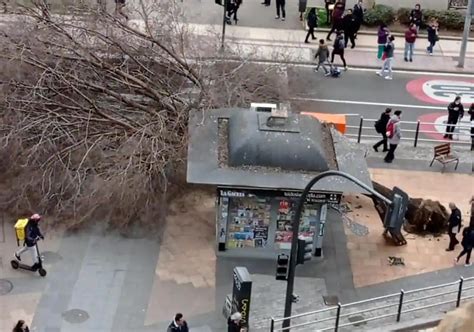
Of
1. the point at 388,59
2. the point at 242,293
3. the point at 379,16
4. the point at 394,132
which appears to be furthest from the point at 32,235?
the point at 379,16

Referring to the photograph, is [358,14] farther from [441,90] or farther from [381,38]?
[441,90]

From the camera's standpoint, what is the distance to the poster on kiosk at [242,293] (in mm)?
17625

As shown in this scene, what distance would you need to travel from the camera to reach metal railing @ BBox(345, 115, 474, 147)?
26.4m

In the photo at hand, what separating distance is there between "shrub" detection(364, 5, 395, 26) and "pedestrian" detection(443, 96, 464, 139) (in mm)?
9216

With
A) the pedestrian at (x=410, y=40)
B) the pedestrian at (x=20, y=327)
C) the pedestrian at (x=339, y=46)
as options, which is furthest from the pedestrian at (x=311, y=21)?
the pedestrian at (x=20, y=327)

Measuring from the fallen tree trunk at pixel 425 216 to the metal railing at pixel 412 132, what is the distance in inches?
175

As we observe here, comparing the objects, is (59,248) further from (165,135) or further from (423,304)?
(423,304)

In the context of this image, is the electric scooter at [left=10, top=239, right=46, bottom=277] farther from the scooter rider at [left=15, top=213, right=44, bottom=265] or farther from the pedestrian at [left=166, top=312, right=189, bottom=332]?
the pedestrian at [left=166, top=312, right=189, bottom=332]

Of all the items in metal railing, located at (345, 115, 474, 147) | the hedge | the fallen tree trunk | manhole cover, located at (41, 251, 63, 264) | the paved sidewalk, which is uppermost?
the hedge

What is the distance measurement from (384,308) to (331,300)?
4.10 feet

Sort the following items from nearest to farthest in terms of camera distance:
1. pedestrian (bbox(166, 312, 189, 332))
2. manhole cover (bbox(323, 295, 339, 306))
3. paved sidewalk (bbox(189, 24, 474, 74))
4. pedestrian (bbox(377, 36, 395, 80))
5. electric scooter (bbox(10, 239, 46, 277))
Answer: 1. pedestrian (bbox(166, 312, 189, 332))
2. manhole cover (bbox(323, 295, 339, 306))
3. electric scooter (bbox(10, 239, 46, 277))
4. pedestrian (bbox(377, 36, 395, 80))
5. paved sidewalk (bbox(189, 24, 474, 74))

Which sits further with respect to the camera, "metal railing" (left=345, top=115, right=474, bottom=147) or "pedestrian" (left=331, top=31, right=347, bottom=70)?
"pedestrian" (left=331, top=31, right=347, bottom=70)

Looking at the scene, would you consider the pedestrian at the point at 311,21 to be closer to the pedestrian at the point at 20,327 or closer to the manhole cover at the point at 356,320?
the manhole cover at the point at 356,320

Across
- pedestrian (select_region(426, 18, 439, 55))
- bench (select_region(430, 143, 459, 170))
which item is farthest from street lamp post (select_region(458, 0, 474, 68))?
bench (select_region(430, 143, 459, 170))
